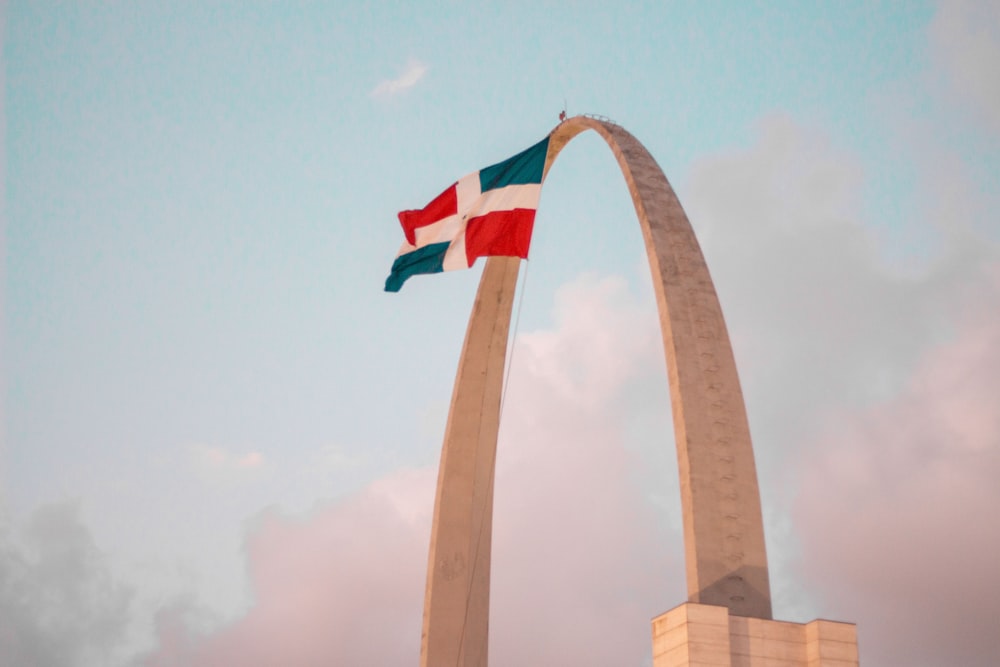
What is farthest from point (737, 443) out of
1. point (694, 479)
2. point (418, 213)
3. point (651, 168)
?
point (418, 213)

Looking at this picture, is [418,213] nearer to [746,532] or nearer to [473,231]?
[473,231]

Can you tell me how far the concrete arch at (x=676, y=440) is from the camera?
24.4m

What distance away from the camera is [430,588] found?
124 feet

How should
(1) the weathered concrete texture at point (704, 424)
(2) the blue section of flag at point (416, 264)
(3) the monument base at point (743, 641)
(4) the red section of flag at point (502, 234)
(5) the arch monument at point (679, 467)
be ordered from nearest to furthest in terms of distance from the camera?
(3) the monument base at point (743, 641) < (5) the arch monument at point (679, 467) < (1) the weathered concrete texture at point (704, 424) < (4) the red section of flag at point (502, 234) < (2) the blue section of flag at point (416, 264)

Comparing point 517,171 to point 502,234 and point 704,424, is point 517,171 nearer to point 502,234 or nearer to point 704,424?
point 502,234

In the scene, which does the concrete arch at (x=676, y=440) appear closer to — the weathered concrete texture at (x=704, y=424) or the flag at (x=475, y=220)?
the weathered concrete texture at (x=704, y=424)

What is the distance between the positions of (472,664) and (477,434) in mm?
6950

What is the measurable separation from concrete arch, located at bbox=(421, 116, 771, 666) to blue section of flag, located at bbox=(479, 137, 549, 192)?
6.00 feet

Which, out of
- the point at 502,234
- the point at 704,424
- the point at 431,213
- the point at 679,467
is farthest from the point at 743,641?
the point at 431,213

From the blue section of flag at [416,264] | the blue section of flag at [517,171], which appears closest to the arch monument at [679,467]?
the blue section of flag at [517,171]

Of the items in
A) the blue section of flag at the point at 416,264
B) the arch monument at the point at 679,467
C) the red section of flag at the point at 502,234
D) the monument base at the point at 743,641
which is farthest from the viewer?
the blue section of flag at the point at 416,264

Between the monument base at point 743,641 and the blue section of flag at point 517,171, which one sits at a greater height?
the blue section of flag at point 517,171

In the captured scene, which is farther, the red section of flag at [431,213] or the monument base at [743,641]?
the red section of flag at [431,213]

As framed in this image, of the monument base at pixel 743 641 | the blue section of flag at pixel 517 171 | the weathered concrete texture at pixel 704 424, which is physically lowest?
the monument base at pixel 743 641
